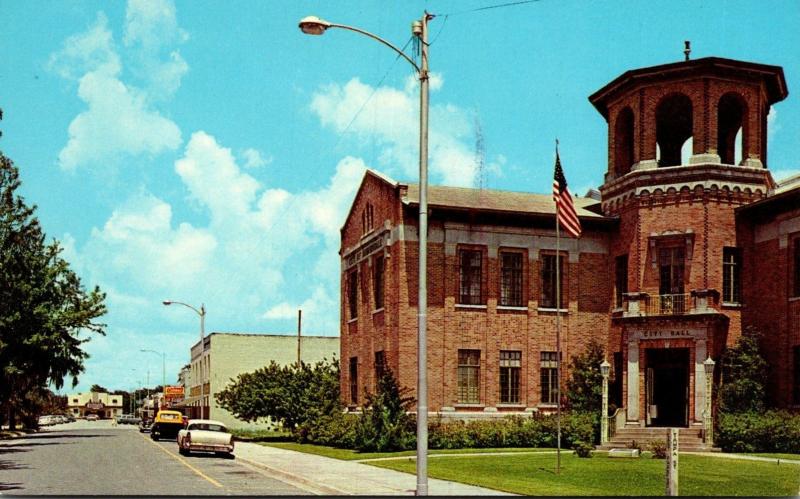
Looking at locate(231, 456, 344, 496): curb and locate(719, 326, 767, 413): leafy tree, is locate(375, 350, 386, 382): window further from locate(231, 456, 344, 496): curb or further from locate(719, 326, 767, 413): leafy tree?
locate(719, 326, 767, 413): leafy tree

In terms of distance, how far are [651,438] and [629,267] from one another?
7.34 metres

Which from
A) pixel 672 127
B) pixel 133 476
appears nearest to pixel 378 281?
pixel 672 127

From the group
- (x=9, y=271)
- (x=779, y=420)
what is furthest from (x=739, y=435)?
(x=9, y=271)

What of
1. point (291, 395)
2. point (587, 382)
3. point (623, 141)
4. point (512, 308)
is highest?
point (623, 141)

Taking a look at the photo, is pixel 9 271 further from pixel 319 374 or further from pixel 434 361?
pixel 434 361

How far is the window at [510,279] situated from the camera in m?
44.9

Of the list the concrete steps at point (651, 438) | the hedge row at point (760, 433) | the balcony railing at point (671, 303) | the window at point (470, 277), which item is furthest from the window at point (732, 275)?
the window at point (470, 277)

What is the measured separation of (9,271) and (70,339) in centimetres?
1183

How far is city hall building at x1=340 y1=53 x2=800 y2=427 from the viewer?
3953cm

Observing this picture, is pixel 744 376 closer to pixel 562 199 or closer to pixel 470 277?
pixel 562 199

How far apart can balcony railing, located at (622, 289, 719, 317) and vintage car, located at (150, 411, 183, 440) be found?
29.7 m

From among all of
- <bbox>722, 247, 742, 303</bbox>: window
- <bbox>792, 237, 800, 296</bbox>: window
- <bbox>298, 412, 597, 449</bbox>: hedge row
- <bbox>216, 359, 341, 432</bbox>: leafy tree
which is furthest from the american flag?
<bbox>216, 359, 341, 432</bbox>: leafy tree

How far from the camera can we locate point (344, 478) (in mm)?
25516

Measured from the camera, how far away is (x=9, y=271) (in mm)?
49156
